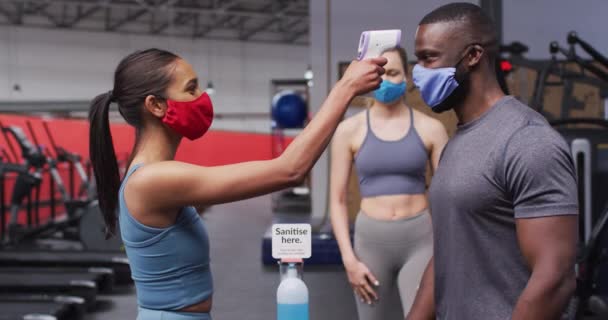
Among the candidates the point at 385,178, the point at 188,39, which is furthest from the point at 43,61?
the point at 385,178

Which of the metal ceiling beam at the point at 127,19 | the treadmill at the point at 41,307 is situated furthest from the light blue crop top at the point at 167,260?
the metal ceiling beam at the point at 127,19

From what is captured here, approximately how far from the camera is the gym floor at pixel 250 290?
424cm

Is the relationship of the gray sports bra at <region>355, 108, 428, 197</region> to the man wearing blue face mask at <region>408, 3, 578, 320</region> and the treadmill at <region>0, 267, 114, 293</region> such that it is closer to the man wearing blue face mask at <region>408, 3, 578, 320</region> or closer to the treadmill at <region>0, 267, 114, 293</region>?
the man wearing blue face mask at <region>408, 3, 578, 320</region>

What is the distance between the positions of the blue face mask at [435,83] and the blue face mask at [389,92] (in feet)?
2.59

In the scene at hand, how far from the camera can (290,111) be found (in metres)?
8.16

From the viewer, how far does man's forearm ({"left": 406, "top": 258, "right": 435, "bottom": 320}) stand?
1478mm

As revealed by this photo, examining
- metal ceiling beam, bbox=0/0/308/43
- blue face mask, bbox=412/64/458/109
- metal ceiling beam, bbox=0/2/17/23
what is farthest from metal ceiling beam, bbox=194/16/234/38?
blue face mask, bbox=412/64/458/109

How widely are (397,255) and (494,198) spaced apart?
1063mm

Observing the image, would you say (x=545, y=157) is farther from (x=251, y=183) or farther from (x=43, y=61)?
(x=43, y=61)

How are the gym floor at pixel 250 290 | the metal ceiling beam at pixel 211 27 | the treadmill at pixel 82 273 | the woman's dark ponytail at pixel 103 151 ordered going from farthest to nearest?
the metal ceiling beam at pixel 211 27, the treadmill at pixel 82 273, the gym floor at pixel 250 290, the woman's dark ponytail at pixel 103 151

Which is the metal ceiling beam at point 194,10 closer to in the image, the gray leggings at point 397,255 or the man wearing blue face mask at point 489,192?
the gray leggings at point 397,255

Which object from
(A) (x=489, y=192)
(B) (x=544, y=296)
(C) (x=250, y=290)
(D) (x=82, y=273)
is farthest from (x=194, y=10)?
(B) (x=544, y=296)

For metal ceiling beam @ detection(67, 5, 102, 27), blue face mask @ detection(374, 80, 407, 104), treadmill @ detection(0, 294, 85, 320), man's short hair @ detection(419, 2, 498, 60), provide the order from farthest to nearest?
metal ceiling beam @ detection(67, 5, 102, 27), treadmill @ detection(0, 294, 85, 320), blue face mask @ detection(374, 80, 407, 104), man's short hair @ detection(419, 2, 498, 60)

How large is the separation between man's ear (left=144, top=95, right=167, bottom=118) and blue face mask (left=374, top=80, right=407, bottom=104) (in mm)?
850
